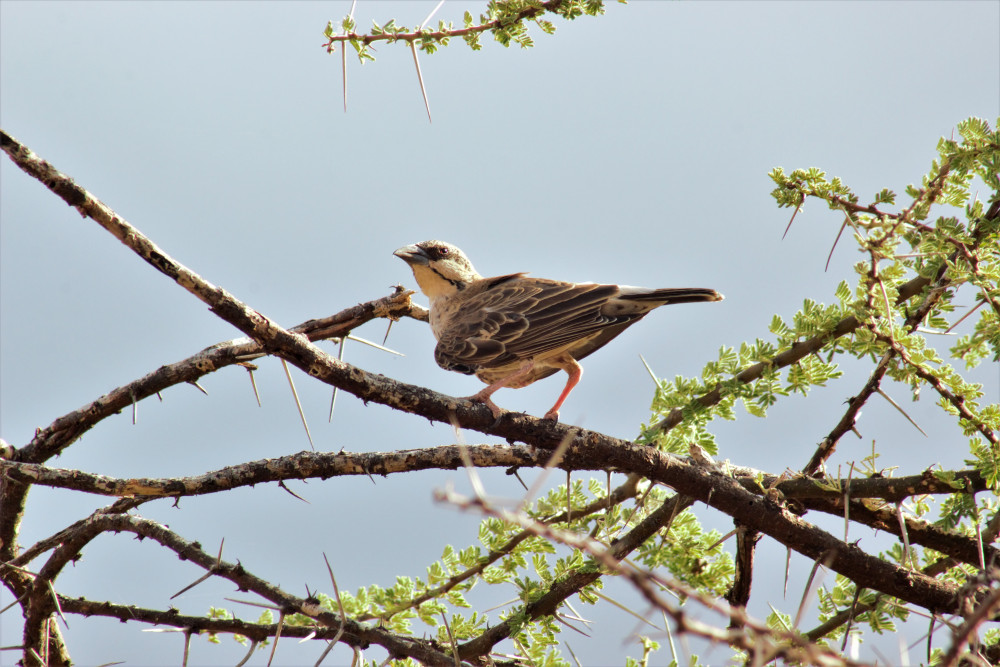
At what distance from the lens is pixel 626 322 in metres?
5.39

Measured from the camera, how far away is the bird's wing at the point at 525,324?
544 cm

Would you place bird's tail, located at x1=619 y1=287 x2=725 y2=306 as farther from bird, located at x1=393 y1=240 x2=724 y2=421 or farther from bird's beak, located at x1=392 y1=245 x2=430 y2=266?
bird's beak, located at x1=392 y1=245 x2=430 y2=266

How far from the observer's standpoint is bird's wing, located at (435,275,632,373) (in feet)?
17.9

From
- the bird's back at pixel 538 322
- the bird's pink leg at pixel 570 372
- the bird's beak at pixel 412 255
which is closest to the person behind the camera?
the bird's back at pixel 538 322

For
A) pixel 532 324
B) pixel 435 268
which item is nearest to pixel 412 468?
pixel 532 324

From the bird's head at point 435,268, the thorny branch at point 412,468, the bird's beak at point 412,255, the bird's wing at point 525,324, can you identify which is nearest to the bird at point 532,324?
the bird's wing at point 525,324

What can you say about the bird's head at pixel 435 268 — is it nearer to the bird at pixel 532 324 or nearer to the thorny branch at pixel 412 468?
the bird at pixel 532 324

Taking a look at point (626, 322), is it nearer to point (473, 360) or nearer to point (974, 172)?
point (473, 360)

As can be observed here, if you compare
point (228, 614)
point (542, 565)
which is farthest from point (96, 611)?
point (542, 565)

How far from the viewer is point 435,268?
7168 millimetres

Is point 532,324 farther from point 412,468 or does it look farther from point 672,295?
point 412,468

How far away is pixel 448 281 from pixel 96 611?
390 centimetres

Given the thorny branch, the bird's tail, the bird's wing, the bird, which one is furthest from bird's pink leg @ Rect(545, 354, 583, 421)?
the thorny branch

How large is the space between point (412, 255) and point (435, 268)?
0.24 meters
